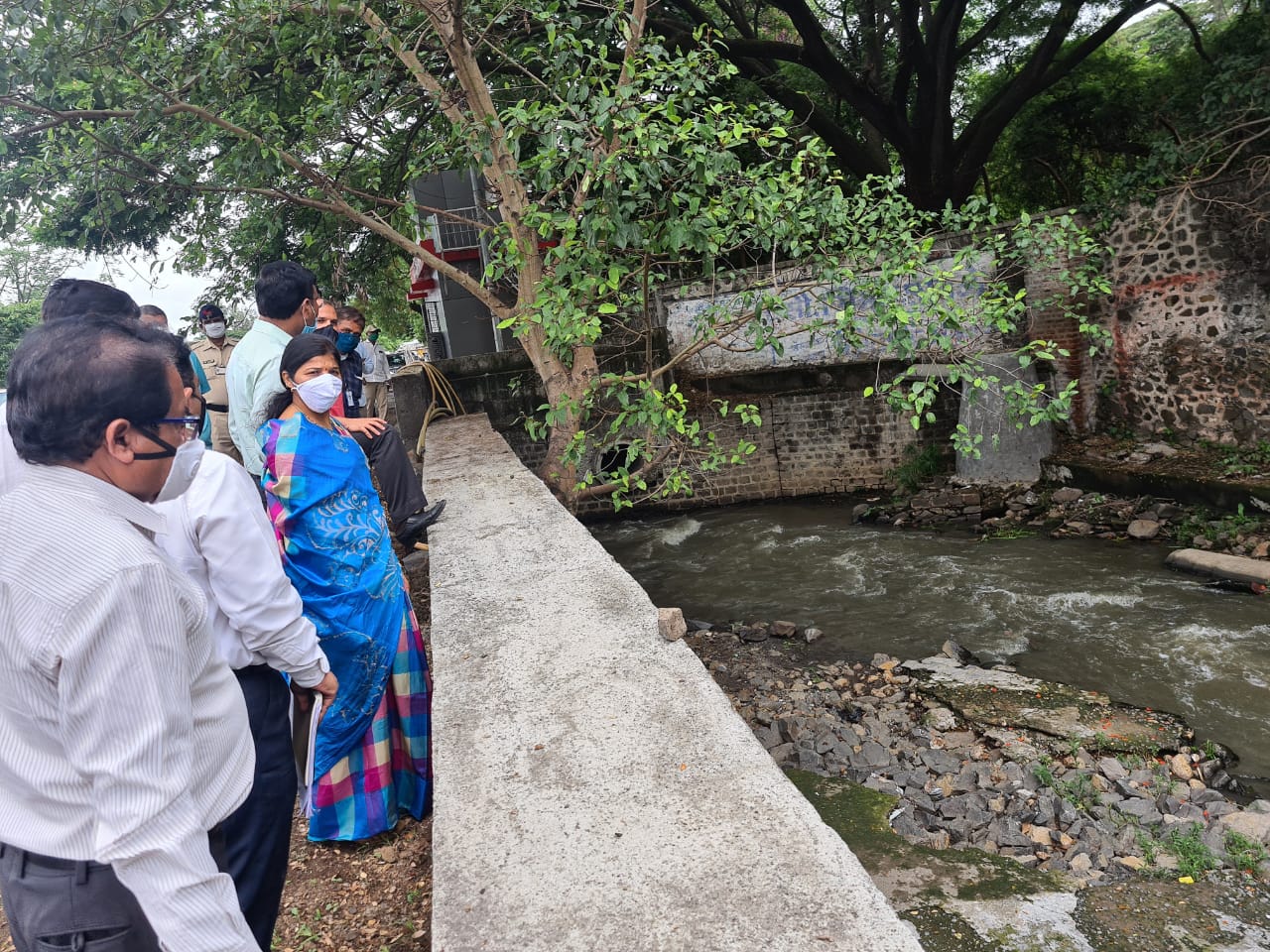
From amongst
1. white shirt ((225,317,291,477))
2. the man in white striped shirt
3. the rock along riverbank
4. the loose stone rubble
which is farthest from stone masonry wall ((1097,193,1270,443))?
the man in white striped shirt

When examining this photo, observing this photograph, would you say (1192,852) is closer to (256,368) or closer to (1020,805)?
(1020,805)

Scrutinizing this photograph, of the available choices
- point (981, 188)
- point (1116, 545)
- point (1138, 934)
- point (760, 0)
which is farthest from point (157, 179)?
point (981, 188)

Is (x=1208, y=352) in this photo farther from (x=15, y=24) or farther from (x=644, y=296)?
(x=15, y=24)

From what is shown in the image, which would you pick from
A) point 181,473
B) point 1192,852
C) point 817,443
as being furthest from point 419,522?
point 817,443

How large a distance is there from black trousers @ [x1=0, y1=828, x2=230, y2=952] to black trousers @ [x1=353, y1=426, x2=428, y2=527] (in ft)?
11.4

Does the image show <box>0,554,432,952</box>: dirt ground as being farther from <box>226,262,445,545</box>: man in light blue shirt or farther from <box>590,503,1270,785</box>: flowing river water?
<box>590,503,1270,785</box>: flowing river water

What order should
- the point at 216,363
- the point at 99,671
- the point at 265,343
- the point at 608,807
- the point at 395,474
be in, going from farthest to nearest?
the point at 216,363, the point at 395,474, the point at 265,343, the point at 608,807, the point at 99,671

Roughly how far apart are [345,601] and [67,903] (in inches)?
56.7

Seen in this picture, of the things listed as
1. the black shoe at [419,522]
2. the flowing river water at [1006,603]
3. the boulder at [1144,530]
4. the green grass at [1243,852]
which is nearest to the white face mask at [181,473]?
the black shoe at [419,522]

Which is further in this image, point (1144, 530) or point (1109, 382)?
point (1109, 382)

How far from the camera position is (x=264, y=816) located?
187 centimetres

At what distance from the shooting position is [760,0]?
36.9ft

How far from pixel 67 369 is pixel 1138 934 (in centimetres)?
384

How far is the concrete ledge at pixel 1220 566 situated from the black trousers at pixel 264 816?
7597mm
